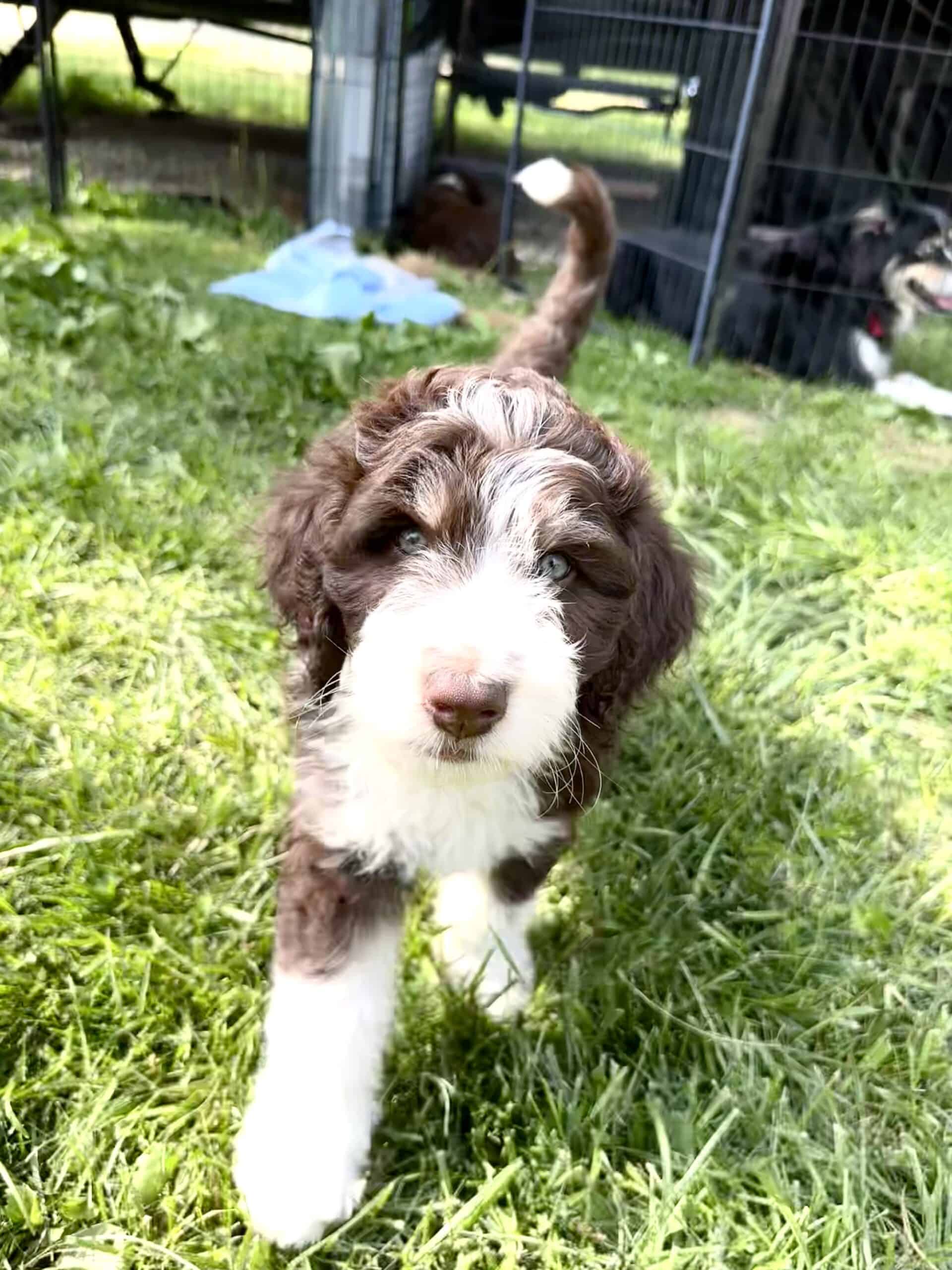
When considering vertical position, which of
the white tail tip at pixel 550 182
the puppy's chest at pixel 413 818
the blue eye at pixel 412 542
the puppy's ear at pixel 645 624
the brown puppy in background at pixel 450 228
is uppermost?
the white tail tip at pixel 550 182

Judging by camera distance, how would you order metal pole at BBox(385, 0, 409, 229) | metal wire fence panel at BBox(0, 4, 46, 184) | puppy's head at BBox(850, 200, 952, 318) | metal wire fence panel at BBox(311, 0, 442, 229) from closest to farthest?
puppy's head at BBox(850, 200, 952, 318), metal wire fence panel at BBox(0, 4, 46, 184), metal wire fence panel at BBox(311, 0, 442, 229), metal pole at BBox(385, 0, 409, 229)

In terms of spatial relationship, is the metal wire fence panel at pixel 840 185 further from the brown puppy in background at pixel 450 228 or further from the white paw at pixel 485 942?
the white paw at pixel 485 942

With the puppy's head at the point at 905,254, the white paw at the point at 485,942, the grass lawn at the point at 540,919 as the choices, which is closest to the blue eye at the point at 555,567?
the white paw at the point at 485,942

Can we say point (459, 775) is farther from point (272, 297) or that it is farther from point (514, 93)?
point (514, 93)

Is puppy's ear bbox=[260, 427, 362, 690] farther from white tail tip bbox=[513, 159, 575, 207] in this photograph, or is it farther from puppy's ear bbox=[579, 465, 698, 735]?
white tail tip bbox=[513, 159, 575, 207]

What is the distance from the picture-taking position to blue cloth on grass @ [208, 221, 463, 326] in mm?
6148

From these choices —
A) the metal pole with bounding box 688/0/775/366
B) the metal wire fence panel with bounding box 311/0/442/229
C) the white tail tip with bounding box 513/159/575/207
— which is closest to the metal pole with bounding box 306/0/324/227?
the metal wire fence panel with bounding box 311/0/442/229

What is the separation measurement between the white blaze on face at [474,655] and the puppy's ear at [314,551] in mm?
183

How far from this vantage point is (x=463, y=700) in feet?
5.07

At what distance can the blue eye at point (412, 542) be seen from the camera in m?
1.85

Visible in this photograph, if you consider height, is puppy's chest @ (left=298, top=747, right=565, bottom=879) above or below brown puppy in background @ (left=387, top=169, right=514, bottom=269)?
above

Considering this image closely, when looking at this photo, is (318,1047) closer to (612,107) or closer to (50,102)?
(50,102)

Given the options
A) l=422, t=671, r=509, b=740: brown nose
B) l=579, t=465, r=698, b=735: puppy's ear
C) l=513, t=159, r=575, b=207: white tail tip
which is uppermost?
l=513, t=159, r=575, b=207: white tail tip

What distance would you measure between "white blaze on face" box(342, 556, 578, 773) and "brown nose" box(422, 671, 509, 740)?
0.01 meters
